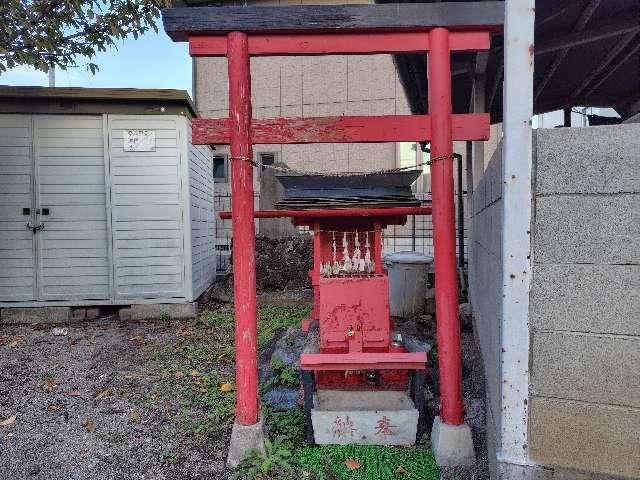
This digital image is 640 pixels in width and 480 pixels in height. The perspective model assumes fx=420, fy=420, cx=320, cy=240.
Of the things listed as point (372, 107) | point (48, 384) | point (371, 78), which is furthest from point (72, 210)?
point (371, 78)

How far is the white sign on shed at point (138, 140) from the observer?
6793mm

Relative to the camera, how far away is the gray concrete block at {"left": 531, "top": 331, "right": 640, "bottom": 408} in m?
1.80

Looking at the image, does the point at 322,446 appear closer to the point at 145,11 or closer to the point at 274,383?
the point at 274,383

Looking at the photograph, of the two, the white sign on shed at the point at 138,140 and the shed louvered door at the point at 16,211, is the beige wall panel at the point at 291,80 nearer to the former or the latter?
the white sign on shed at the point at 138,140

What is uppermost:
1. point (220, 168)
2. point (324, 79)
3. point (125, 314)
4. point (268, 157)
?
point (324, 79)

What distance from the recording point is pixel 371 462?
2807 mm

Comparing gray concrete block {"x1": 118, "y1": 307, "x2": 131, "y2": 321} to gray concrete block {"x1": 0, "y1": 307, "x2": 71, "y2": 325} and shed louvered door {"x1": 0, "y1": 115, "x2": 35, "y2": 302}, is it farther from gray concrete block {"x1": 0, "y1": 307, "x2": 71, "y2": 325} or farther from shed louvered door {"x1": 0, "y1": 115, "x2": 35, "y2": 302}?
shed louvered door {"x1": 0, "y1": 115, "x2": 35, "y2": 302}

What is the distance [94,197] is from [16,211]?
1.21m

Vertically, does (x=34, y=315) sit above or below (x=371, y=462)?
above

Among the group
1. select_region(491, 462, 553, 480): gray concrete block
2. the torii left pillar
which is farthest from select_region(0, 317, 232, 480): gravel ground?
select_region(491, 462, 553, 480): gray concrete block

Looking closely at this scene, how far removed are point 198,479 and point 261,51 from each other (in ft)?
9.38

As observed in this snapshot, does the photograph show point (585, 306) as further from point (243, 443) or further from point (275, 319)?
point (275, 319)

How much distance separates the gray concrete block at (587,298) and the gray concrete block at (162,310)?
5.95 meters

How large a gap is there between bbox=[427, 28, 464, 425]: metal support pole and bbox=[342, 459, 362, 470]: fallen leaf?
0.64m
